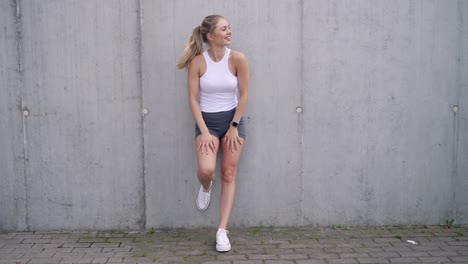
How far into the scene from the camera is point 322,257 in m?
4.82

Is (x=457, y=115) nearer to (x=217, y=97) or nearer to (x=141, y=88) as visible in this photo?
(x=217, y=97)

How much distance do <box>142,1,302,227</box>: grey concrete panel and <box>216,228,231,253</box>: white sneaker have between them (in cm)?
64

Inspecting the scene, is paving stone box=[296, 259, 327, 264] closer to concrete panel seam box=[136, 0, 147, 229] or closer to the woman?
the woman

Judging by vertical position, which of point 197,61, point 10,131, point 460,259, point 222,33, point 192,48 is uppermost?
point 222,33

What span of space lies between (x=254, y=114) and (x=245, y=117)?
3.9 inches

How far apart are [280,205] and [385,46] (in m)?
2.00

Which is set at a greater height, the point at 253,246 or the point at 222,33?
the point at 222,33

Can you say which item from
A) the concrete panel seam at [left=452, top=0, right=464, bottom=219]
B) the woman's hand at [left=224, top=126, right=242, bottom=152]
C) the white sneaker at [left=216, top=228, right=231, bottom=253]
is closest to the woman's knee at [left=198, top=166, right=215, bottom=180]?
the woman's hand at [left=224, top=126, right=242, bottom=152]

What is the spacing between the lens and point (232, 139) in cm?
519

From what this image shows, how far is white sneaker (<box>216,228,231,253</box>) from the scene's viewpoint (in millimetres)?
4930

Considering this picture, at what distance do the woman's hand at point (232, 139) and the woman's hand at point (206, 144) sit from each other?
154mm

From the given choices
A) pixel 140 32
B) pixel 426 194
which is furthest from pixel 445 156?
pixel 140 32

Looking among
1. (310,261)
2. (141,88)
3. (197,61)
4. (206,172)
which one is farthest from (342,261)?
(141,88)

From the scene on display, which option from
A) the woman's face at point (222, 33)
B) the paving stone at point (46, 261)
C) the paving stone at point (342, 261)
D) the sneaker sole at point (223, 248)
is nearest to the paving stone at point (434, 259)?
the paving stone at point (342, 261)
